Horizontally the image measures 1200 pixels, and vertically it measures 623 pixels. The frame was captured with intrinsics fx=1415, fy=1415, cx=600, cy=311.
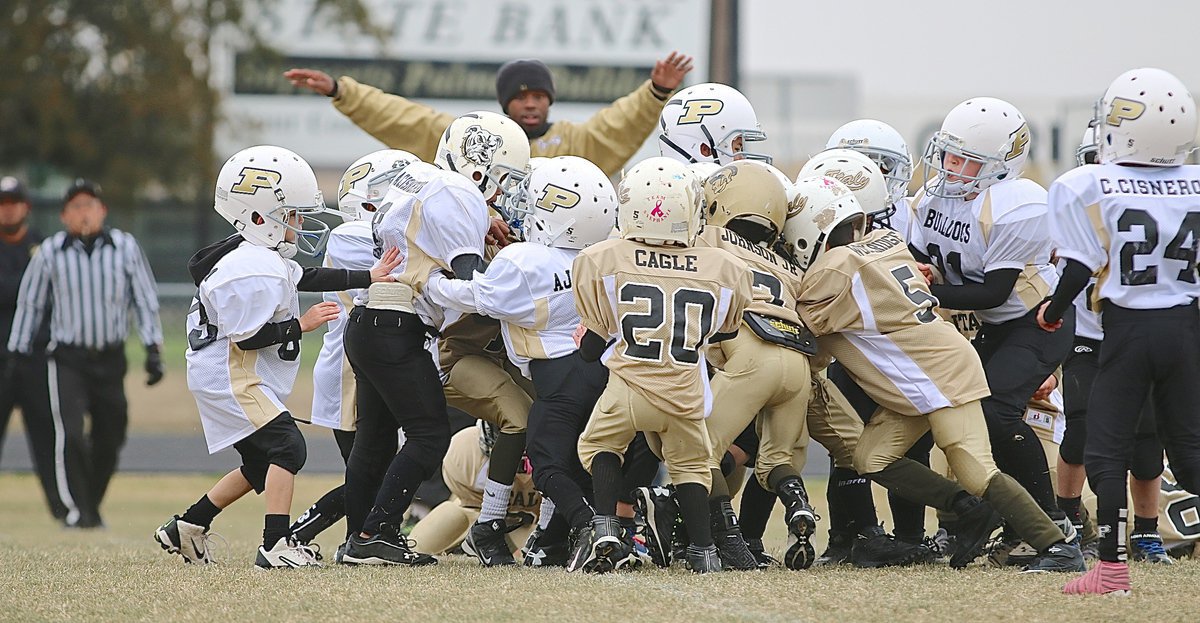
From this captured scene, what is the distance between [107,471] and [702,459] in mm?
5126

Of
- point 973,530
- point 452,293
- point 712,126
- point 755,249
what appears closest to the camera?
point 973,530

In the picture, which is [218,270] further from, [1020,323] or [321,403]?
[1020,323]

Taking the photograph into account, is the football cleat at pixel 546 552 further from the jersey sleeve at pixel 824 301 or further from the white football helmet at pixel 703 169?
the white football helmet at pixel 703 169

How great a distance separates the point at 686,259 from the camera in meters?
5.16

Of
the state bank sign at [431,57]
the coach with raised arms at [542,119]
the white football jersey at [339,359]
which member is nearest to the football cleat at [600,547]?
the white football jersey at [339,359]

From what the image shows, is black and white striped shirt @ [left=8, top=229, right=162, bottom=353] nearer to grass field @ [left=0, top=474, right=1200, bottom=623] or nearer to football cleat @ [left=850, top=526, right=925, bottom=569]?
grass field @ [left=0, top=474, right=1200, bottom=623]

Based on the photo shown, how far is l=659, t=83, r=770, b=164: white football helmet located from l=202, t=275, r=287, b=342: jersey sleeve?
1961mm

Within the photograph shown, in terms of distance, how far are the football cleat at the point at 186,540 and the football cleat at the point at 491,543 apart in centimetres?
111

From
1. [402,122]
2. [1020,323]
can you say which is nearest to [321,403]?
[402,122]

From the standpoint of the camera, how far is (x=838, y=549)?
5.77 meters

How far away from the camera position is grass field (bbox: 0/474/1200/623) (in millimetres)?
4316

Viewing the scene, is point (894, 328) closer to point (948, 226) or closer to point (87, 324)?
point (948, 226)

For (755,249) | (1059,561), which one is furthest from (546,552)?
(1059,561)

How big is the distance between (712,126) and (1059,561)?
2.39 meters
